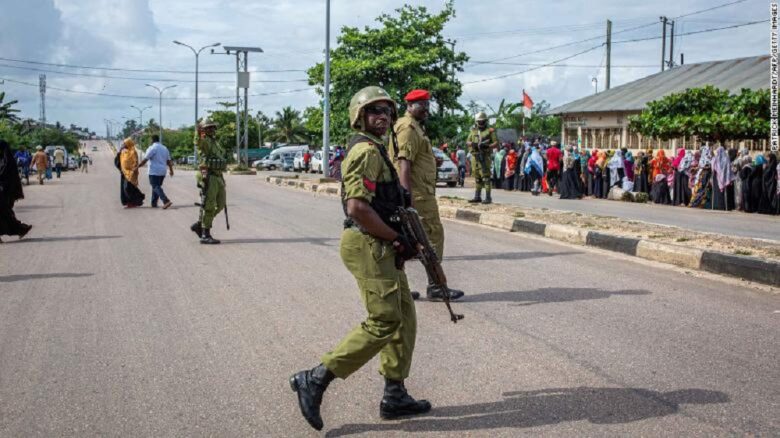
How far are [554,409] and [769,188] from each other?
14103 millimetres

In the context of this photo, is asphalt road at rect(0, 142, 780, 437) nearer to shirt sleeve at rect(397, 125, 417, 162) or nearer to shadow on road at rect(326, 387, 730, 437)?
shadow on road at rect(326, 387, 730, 437)

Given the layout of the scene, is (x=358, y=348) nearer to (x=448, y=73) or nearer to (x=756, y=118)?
(x=756, y=118)

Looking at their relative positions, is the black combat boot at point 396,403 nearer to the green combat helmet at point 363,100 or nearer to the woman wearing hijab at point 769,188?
the green combat helmet at point 363,100

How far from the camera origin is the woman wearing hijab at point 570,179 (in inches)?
867

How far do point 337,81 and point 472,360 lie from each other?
3842cm

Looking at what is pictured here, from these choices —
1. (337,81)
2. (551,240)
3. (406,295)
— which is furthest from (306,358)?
(337,81)

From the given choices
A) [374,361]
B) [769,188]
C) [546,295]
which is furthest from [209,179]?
[769,188]

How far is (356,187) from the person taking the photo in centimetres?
396

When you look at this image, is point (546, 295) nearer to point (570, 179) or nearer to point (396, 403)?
point (396, 403)

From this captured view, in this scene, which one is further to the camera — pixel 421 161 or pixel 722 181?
pixel 722 181

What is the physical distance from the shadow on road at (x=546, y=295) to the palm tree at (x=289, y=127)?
92.7 meters

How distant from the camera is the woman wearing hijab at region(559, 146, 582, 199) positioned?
72.3 ft

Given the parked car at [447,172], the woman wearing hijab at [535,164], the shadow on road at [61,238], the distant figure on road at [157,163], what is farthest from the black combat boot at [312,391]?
the parked car at [447,172]

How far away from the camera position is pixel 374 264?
4.00 meters
